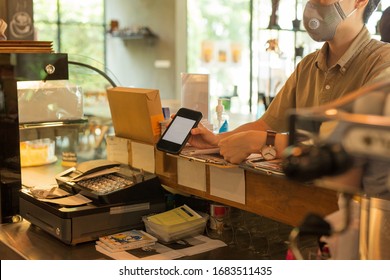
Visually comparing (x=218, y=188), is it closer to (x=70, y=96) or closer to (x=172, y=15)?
(x=70, y=96)

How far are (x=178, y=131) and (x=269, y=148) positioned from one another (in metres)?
0.41

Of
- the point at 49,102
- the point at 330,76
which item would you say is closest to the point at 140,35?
Result: the point at 49,102

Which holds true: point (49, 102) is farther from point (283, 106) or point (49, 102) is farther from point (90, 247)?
point (283, 106)

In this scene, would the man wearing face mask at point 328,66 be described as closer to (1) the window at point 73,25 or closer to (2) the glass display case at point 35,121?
(2) the glass display case at point 35,121

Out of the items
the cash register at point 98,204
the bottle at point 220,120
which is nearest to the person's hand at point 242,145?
the cash register at point 98,204

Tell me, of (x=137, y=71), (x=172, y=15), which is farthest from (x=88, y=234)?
(x=137, y=71)

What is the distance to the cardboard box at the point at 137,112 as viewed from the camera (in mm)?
2223

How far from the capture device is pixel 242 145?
6.06ft

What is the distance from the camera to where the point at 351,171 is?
90 cm

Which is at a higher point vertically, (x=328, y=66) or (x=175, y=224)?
(x=328, y=66)

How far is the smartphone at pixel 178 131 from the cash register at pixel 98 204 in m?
0.17

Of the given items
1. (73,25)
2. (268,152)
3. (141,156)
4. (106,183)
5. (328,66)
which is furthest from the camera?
(73,25)

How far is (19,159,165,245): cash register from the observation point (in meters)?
2.04

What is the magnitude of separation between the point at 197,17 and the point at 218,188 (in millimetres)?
Answer: 7993
